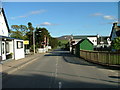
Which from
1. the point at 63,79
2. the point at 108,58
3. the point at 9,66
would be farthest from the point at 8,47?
the point at 63,79

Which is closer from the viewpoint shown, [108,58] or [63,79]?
[63,79]

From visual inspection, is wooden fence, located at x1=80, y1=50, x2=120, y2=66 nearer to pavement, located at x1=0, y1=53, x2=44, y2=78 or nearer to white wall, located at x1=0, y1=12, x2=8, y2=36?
pavement, located at x1=0, y1=53, x2=44, y2=78

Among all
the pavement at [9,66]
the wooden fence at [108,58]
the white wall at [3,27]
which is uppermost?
the white wall at [3,27]

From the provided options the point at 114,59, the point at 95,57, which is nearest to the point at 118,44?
the point at 95,57

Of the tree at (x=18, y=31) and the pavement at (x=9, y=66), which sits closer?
the pavement at (x=9, y=66)

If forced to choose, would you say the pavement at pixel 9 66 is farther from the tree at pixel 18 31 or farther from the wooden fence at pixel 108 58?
the tree at pixel 18 31

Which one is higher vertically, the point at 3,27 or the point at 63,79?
the point at 3,27

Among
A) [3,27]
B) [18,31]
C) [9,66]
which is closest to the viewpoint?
[9,66]

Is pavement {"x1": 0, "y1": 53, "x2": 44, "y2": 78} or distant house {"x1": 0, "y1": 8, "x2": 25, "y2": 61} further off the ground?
distant house {"x1": 0, "y1": 8, "x2": 25, "y2": 61}

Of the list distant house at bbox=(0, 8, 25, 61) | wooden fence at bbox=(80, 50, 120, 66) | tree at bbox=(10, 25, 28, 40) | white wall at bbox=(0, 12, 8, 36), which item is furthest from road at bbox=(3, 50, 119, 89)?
tree at bbox=(10, 25, 28, 40)

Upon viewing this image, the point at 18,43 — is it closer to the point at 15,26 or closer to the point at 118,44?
the point at 118,44

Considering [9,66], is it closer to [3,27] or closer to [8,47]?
[8,47]

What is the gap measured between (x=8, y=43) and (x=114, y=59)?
17674 millimetres

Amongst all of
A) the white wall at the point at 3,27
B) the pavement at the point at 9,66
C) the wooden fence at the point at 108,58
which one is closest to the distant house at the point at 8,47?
the white wall at the point at 3,27
